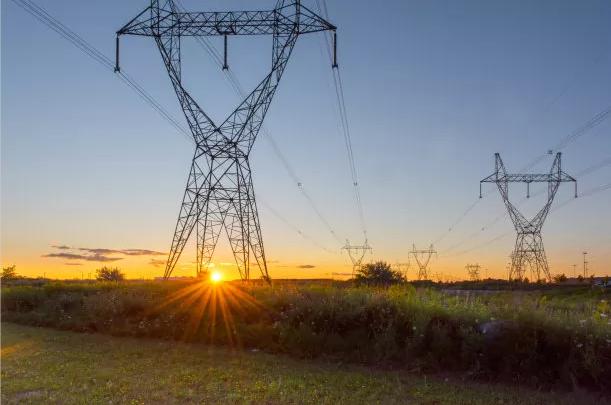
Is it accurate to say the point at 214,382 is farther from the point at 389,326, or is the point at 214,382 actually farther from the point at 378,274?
the point at 378,274

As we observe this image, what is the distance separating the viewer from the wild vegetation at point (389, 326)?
12383 mm

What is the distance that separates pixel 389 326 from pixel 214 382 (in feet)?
14.8

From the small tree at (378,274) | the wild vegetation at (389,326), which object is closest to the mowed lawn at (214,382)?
the wild vegetation at (389,326)

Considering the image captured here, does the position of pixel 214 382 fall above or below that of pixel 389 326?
below

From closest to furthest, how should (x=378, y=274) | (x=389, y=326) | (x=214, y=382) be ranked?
1. (x=214, y=382)
2. (x=389, y=326)
3. (x=378, y=274)

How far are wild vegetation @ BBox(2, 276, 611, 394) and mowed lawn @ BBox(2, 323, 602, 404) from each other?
701 millimetres

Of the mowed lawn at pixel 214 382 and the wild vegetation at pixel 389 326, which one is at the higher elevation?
the wild vegetation at pixel 389 326

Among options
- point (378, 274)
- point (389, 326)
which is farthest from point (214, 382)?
point (378, 274)

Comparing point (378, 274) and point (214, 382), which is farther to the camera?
point (378, 274)

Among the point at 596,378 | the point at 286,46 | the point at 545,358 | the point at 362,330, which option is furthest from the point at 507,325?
the point at 286,46

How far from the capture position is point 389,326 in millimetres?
14367

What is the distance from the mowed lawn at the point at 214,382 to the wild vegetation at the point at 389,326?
0.70 meters

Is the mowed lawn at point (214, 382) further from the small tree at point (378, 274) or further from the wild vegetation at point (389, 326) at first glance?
the small tree at point (378, 274)

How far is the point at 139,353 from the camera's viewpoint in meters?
15.6
